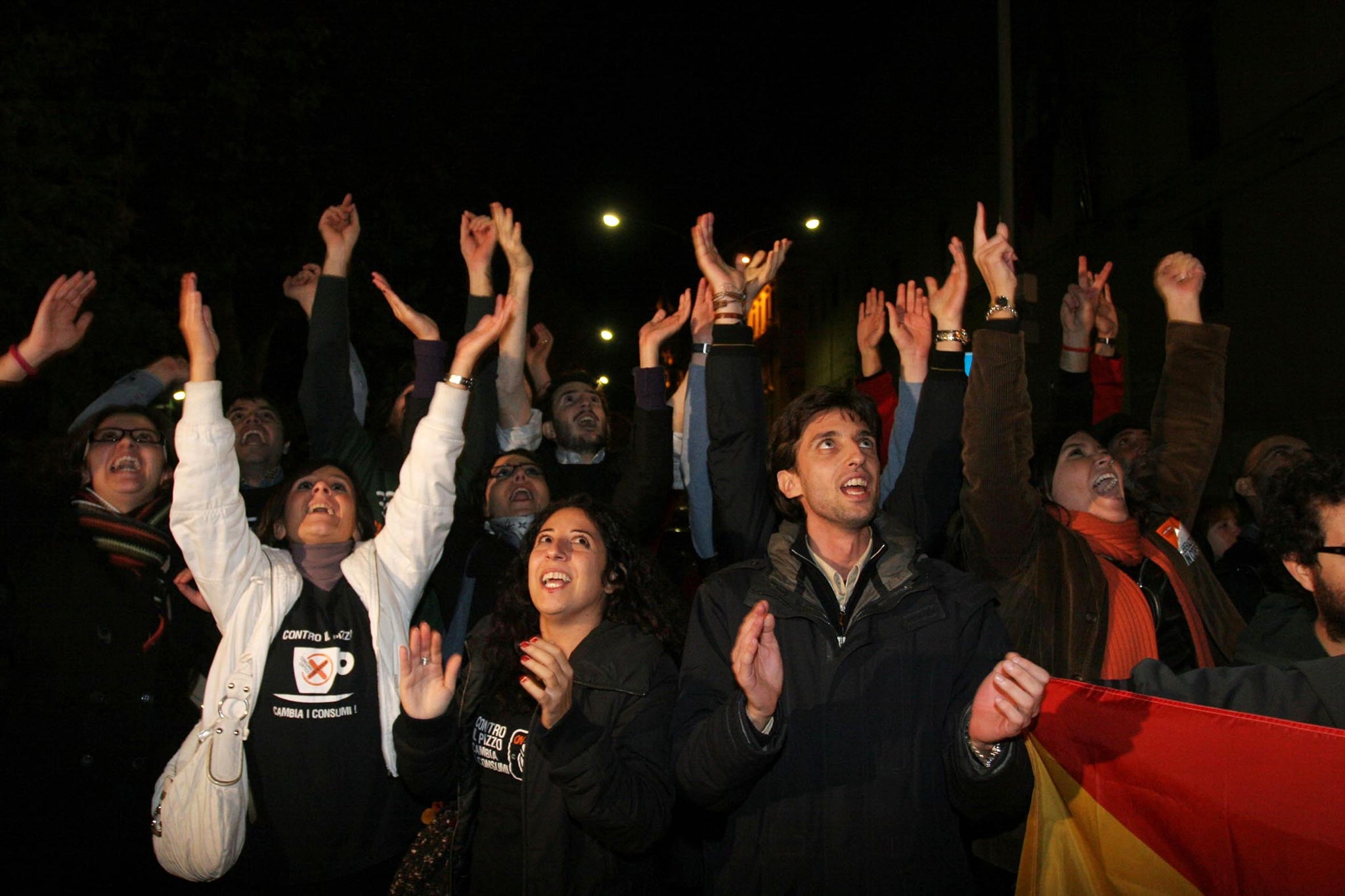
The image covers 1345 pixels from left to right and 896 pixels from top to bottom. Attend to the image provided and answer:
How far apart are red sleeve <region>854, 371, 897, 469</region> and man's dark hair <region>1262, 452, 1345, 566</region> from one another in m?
2.07

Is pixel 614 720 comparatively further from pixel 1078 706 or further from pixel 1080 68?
pixel 1080 68

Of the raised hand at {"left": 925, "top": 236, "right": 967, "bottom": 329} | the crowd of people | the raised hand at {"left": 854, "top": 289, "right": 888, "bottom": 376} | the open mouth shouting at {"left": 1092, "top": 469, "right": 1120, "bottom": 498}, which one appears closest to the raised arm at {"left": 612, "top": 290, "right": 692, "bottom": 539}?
the crowd of people

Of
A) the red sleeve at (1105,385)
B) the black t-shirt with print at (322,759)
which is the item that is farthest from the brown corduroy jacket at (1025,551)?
the black t-shirt with print at (322,759)

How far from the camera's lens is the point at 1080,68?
17859mm

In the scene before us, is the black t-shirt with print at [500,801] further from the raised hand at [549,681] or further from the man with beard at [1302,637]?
the man with beard at [1302,637]

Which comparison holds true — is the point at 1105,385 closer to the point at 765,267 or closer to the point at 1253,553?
the point at 1253,553

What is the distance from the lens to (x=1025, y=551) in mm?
3537

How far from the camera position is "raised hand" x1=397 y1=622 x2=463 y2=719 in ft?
10.2

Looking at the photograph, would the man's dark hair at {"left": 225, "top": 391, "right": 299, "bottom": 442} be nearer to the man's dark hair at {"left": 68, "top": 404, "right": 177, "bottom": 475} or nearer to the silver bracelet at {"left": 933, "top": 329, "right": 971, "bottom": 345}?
the man's dark hair at {"left": 68, "top": 404, "right": 177, "bottom": 475}

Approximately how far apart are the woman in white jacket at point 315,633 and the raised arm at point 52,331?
995mm

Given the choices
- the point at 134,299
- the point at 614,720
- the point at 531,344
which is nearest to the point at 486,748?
the point at 614,720

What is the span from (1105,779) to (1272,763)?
1.37 feet

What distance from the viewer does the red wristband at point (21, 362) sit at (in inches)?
165

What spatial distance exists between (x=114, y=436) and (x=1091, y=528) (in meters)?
3.85
